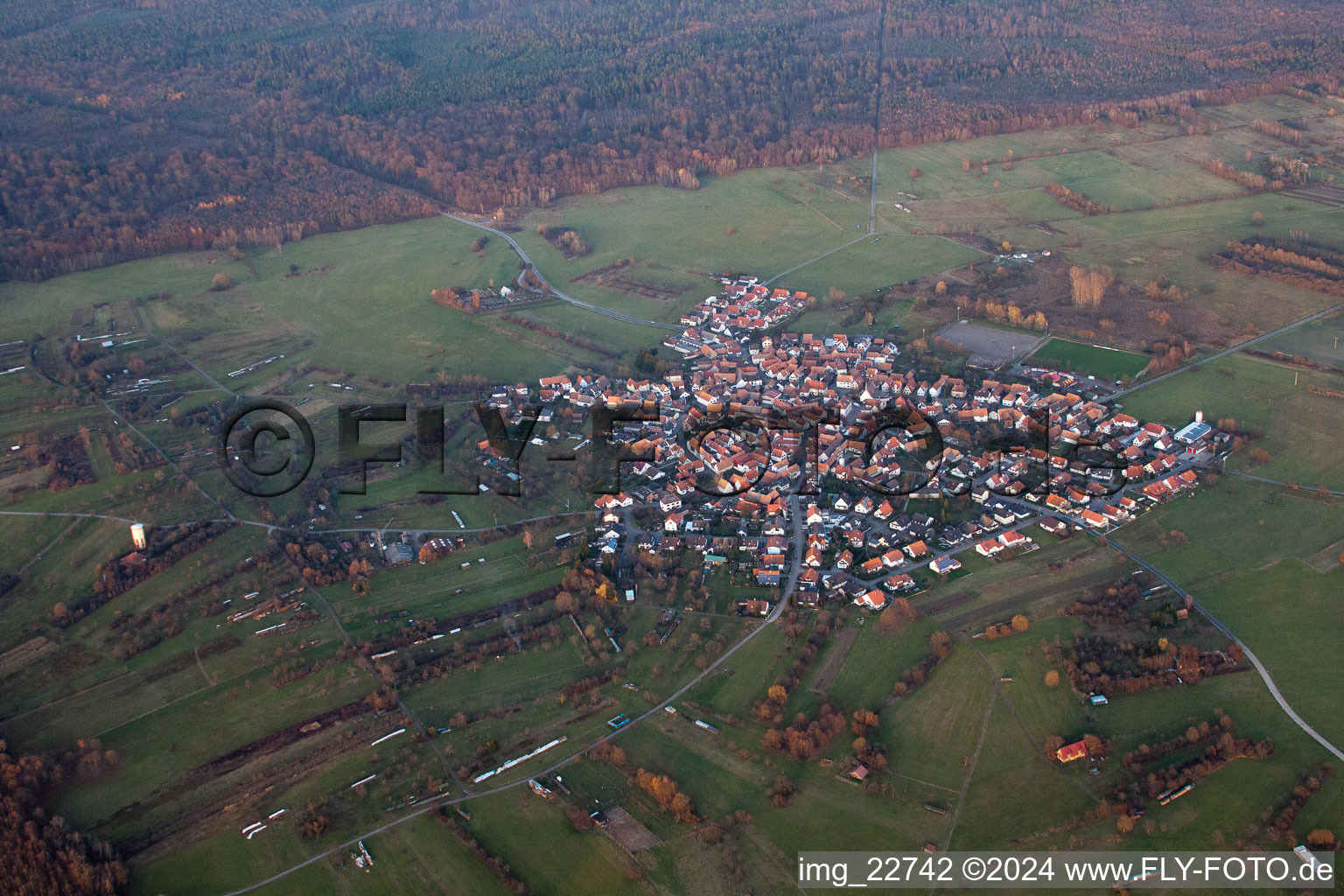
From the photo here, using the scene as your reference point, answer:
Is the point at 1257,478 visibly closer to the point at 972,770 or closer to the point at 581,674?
the point at 972,770

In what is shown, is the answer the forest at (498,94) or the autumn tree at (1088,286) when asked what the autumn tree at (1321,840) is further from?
the forest at (498,94)

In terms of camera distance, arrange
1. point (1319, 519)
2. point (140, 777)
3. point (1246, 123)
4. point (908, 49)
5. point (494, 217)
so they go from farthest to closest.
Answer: point (908, 49) < point (1246, 123) < point (494, 217) < point (1319, 519) < point (140, 777)

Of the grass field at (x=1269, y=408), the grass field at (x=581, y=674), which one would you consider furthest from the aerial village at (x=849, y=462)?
the grass field at (x=1269, y=408)

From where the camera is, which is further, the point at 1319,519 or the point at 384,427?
the point at 384,427

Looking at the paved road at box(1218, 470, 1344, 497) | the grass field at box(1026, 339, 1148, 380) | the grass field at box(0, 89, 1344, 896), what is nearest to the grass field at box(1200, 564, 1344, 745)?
the grass field at box(0, 89, 1344, 896)

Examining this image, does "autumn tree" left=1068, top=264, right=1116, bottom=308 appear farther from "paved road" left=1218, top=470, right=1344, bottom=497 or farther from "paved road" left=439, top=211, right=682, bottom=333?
"paved road" left=439, top=211, right=682, bottom=333

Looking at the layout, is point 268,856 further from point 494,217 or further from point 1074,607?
point 494,217

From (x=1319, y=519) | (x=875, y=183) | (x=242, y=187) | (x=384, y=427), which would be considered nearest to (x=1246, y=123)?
(x=875, y=183)
